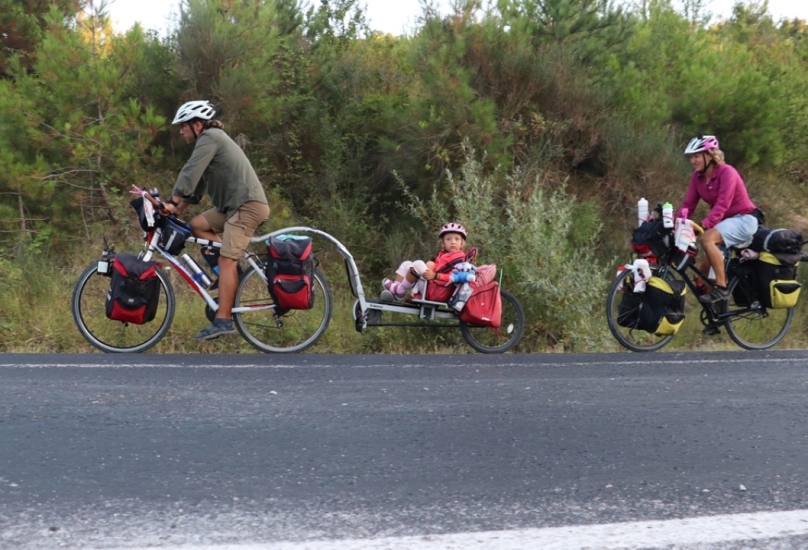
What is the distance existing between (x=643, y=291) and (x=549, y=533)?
6.07 meters

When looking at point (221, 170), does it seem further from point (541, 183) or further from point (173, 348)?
point (541, 183)

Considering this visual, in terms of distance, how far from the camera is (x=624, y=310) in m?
9.15

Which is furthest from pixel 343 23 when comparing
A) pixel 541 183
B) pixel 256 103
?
pixel 541 183

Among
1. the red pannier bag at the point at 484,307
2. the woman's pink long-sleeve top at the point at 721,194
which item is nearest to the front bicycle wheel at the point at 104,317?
the red pannier bag at the point at 484,307

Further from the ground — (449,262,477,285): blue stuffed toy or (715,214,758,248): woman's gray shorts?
(715,214,758,248): woman's gray shorts

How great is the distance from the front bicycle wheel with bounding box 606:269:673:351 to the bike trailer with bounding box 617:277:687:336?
0.07 m

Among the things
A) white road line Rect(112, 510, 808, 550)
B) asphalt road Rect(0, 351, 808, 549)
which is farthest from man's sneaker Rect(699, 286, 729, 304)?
white road line Rect(112, 510, 808, 550)

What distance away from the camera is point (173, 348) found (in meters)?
8.98

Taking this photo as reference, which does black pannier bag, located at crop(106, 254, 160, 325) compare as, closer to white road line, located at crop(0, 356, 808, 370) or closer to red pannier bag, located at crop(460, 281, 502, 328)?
white road line, located at crop(0, 356, 808, 370)

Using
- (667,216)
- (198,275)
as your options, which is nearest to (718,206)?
(667,216)

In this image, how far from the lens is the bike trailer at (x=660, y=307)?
8938 millimetres

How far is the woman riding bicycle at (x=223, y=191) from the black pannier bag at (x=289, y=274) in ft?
0.97

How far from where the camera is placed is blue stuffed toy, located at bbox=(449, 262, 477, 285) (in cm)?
872

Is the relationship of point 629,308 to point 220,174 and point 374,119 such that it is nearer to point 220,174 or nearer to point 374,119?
point 220,174
